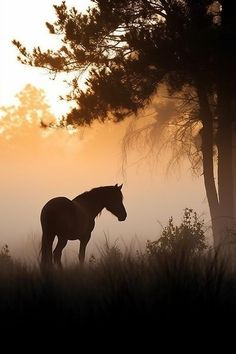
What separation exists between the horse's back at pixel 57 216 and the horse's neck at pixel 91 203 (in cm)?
80

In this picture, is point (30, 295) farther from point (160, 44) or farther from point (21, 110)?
point (21, 110)

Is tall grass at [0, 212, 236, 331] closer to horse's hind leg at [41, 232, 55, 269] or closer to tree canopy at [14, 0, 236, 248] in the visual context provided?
horse's hind leg at [41, 232, 55, 269]

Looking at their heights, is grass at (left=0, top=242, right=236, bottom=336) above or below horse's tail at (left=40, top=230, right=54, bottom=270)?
below

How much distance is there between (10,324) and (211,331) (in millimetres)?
1943

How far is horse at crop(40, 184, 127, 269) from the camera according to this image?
13117 mm

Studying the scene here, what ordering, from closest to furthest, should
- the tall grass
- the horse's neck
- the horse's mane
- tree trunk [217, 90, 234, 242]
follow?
the tall grass < the horse's neck < the horse's mane < tree trunk [217, 90, 234, 242]

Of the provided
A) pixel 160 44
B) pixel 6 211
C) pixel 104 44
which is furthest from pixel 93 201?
pixel 6 211

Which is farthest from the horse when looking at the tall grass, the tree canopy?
the tall grass

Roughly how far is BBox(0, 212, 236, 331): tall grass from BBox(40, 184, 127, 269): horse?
540 cm

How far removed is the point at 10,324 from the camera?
625 centimetres

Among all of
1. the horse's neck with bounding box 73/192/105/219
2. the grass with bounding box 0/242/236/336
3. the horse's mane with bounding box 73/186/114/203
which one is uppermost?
the horse's mane with bounding box 73/186/114/203

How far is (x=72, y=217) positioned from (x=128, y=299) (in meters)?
7.26

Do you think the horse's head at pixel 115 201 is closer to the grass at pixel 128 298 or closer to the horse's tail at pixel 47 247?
the horse's tail at pixel 47 247

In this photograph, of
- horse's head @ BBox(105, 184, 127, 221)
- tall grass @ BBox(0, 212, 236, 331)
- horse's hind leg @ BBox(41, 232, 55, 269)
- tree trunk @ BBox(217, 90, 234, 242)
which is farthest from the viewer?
tree trunk @ BBox(217, 90, 234, 242)
